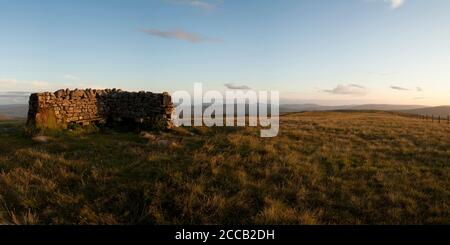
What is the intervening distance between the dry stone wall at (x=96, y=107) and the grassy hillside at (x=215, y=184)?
2.03m

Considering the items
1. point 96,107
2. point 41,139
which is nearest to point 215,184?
point 41,139

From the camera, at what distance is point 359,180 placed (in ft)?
32.5

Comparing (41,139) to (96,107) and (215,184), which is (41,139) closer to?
(96,107)

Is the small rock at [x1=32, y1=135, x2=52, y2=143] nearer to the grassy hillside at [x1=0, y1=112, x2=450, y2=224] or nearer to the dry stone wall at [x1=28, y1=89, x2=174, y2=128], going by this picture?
the grassy hillside at [x1=0, y1=112, x2=450, y2=224]

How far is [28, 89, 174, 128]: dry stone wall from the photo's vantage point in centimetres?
1608

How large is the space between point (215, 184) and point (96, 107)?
41.4 feet

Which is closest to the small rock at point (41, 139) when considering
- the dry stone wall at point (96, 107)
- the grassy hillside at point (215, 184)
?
the grassy hillside at point (215, 184)

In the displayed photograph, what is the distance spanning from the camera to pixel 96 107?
19.2 m

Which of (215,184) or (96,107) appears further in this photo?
(96,107)

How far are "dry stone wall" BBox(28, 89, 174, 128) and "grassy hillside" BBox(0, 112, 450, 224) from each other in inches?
79.7
